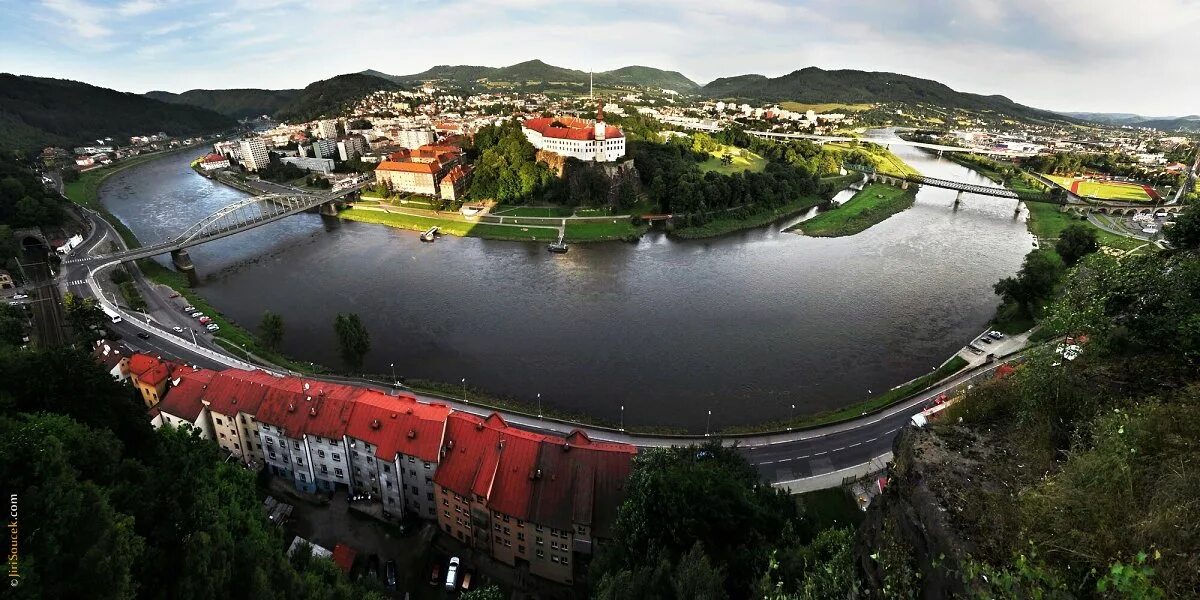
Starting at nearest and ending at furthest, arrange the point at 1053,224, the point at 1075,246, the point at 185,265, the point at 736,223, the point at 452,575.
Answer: the point at 452,575, the point at 1075,246, the point at 185,265, the point at 1053,224, the point at 736,223

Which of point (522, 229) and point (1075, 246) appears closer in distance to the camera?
point (1075, 246)

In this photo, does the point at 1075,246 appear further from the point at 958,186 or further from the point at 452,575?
the point at 452,575

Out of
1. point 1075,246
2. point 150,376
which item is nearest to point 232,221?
point 150,376

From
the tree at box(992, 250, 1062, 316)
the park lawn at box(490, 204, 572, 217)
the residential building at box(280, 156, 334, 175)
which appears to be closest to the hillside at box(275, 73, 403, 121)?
the residential building at box(280, 156, 334, 175)

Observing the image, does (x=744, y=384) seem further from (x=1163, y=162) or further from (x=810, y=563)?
(x=1163, y=162)

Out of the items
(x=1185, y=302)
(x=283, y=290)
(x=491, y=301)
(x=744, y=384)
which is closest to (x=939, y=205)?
(x=744, y=384)

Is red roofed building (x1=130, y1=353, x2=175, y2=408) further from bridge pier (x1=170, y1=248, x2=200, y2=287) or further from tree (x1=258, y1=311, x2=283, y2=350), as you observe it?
bridge pier (x1=170, y1=248, x2=200, y2=287)
